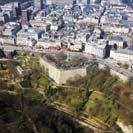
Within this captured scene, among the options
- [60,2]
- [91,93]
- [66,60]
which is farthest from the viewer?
[60,2]

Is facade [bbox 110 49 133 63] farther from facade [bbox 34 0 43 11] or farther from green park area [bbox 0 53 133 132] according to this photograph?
facade [bbox 34 0 43 11]

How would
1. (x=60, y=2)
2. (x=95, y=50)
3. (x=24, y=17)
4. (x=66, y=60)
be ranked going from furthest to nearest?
(x=60, y=2)
(x=24, y=17)
(x=95, y=50)
(x=66, y=60)

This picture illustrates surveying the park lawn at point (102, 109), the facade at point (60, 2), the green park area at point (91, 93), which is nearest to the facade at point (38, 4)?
the facade at point (60, 2)

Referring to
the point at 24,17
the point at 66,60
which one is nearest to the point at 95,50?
the point at 66,60

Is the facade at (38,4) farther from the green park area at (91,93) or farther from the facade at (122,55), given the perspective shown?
the green park area at (91,93)

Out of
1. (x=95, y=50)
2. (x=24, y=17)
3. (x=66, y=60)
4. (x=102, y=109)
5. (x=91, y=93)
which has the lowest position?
(x=102, y=109)

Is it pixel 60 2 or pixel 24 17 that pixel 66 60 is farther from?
pixel 60 2

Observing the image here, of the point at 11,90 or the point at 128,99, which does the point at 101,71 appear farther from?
the point at 11,90

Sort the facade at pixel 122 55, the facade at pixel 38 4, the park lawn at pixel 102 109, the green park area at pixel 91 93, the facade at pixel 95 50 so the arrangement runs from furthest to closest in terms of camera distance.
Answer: the facade at pixel 38 4 < the facade at pixel 95 50 < the facade at pixel 122 55 < the green park area at pixel 91 93 < the park lawn at pixel 102 109

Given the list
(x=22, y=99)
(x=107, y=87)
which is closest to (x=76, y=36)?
(x=107, y=87)

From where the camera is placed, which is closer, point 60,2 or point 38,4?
point 38,4

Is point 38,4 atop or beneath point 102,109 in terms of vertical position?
atop
